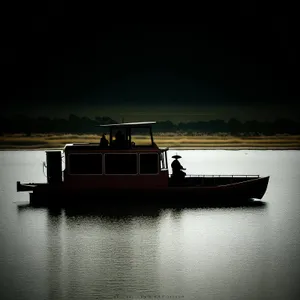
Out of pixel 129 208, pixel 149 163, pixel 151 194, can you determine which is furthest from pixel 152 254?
pixel 129 208

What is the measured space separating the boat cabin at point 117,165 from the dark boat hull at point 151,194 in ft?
1.17

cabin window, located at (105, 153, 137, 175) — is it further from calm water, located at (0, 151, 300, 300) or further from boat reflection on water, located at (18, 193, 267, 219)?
calm water, located at (0, 151, 300, 300)

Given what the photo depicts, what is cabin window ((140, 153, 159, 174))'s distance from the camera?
27.3 metres

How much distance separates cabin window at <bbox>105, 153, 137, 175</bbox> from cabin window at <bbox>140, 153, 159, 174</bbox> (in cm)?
31

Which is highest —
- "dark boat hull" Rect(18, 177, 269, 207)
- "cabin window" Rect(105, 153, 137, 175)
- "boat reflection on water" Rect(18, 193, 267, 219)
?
"cabin window" Rect(105, 153, 137, 175)

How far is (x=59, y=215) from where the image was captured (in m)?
27.7

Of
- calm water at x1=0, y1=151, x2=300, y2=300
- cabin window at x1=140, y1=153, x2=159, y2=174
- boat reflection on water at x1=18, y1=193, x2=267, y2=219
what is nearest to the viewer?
calm water at x1=0, y1=151, x2=300, y2=300

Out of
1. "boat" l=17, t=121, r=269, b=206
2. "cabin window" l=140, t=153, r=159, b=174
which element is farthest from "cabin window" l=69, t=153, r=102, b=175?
"cabin window" l=140, t=153, r=159, b=174

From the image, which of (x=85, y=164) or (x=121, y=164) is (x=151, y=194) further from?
(x=85, y=164)

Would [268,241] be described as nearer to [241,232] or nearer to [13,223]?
[241,232]

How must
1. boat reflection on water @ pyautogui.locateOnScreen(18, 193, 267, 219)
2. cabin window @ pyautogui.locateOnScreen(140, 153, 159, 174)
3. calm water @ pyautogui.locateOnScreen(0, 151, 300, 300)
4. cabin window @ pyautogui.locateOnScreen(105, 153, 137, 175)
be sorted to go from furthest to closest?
boat reflection on water @ pyautogui.locateOnScreen(18, 193, 267, 219)
cabin window @ pyautogui.locateOnScreen(105, 153, 137, 175)
cabin window @ pyautogui.locateOnScreen(140, 153, 159, 174)
calm water @ pyautogui.locateOnScreen(0, 151, 300, 300)

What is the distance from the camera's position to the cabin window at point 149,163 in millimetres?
27297

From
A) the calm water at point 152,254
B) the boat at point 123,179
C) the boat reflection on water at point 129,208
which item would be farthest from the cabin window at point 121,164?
the calm water at point 152,254

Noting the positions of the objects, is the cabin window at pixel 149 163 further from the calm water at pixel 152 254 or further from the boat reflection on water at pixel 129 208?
the calm water at pixel 152 254
